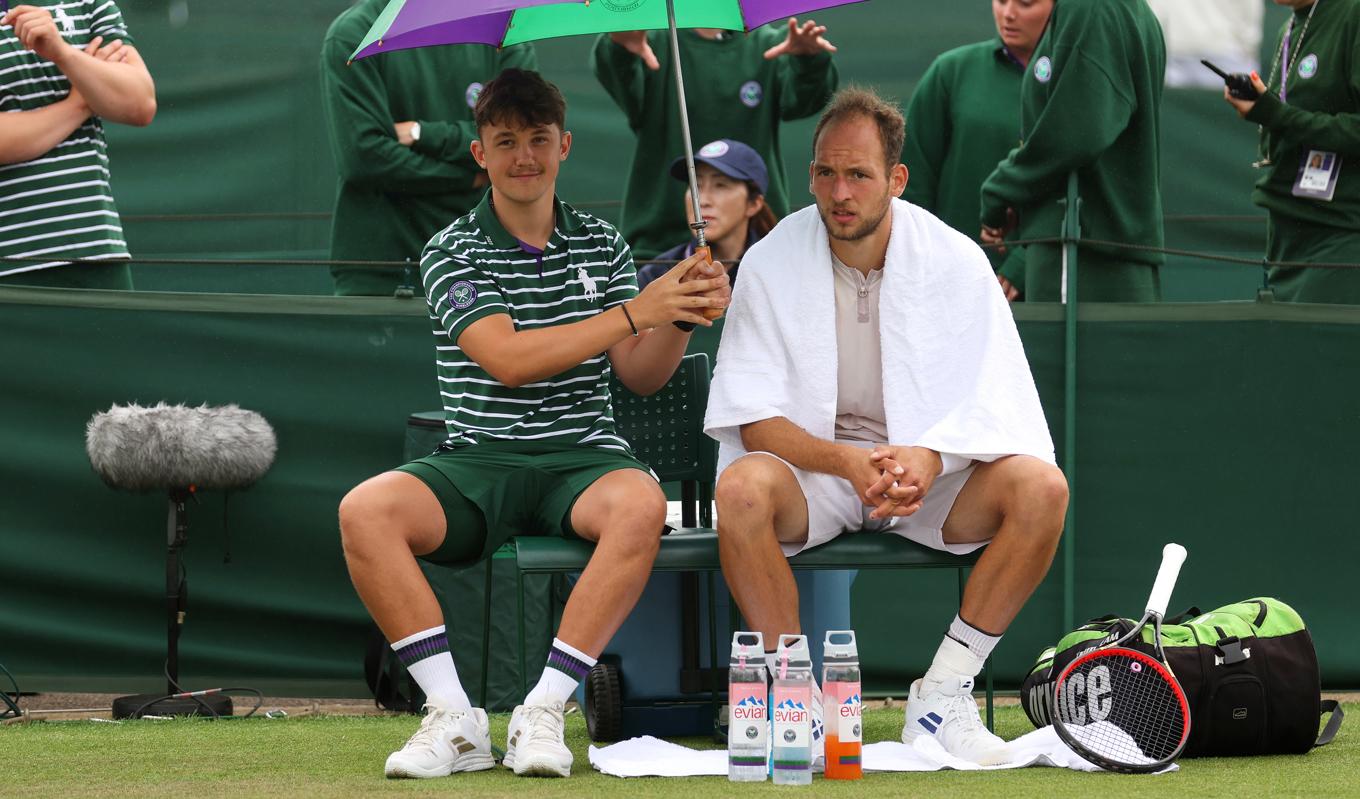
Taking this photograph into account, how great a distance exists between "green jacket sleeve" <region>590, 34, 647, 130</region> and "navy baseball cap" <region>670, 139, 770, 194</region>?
393 mm

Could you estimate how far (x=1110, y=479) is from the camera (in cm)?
508

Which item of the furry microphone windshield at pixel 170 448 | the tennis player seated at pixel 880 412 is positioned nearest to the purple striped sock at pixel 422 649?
the tennis player seated at pixel 880 412

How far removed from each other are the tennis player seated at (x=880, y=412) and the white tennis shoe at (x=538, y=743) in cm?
49

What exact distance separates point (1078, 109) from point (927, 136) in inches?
29.8

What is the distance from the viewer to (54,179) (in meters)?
4.97

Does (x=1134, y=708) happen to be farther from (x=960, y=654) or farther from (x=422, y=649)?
(x=422, y=649)

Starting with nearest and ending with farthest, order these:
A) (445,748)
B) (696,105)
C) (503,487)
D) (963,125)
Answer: (445,748)
(503,487)
(963,125)
(696,105)

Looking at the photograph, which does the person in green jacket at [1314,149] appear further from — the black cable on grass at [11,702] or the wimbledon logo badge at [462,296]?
the black cable on grass at [11,702]

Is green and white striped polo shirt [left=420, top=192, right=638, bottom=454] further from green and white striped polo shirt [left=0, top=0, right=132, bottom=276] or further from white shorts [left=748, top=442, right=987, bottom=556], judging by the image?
green and white striped polo shirt [left=0, top=0, right=132, bottom=276]

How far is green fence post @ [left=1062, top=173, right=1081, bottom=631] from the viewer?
5.03 metres

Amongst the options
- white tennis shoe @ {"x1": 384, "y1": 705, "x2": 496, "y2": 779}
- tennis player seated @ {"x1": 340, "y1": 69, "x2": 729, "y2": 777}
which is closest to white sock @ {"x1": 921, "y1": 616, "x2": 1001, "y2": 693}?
tennis player seated @ {"x1": 340, "y1": 69, "x2": 729, "y2": 777}

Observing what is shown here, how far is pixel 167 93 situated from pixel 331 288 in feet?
3.48

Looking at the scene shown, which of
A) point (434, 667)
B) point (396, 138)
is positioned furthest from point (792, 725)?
point (396, 138)

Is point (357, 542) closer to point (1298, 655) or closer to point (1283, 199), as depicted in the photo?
point (1298, 655)
